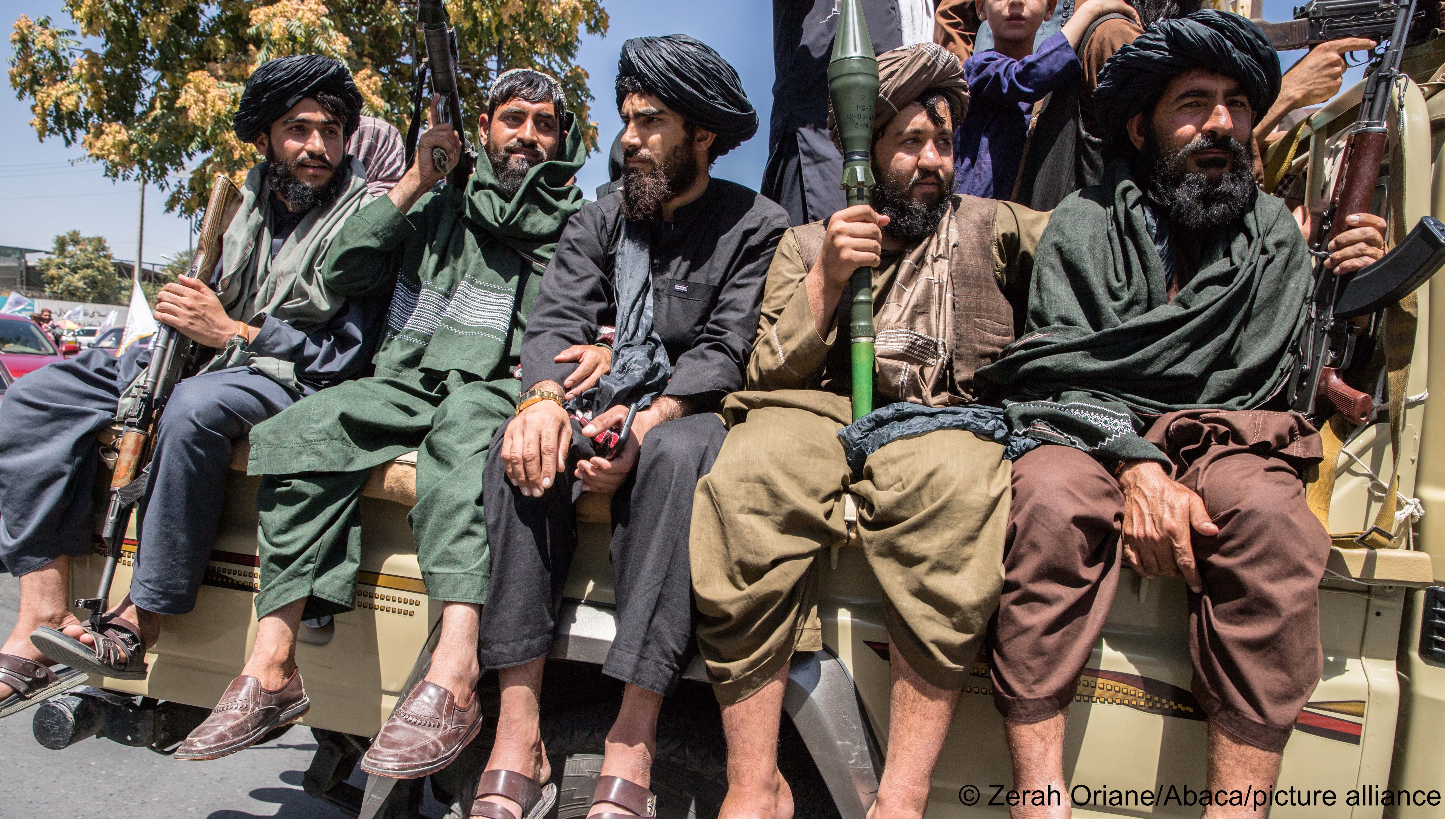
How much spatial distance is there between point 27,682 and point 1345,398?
386 cm

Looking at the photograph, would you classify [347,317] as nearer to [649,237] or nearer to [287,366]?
[287,366]

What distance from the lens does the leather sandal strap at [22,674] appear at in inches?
106

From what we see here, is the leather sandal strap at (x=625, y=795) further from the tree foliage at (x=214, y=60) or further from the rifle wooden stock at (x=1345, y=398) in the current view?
the tree foliage at (x=214, y=60)

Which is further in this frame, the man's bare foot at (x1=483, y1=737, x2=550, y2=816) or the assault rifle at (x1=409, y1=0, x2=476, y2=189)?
the assault rifle at (x1=409, y1=0, x2=476, y2=189)

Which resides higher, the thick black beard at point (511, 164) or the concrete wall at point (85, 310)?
the thick black beard at point (511, 164)

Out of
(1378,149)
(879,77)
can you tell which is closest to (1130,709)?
(1378,149)

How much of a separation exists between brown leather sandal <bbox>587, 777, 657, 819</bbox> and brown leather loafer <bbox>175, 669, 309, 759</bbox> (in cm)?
93

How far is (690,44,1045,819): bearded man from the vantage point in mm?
1896

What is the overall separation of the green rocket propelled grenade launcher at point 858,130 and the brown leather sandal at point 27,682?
2579 millimetres

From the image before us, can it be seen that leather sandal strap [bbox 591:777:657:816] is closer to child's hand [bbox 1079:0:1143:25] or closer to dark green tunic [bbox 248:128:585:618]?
dark green tunic [bbox 248:128:585:618]

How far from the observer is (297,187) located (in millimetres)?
3270

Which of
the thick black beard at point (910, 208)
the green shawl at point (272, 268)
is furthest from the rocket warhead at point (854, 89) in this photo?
the green shawl at point (272, 268)

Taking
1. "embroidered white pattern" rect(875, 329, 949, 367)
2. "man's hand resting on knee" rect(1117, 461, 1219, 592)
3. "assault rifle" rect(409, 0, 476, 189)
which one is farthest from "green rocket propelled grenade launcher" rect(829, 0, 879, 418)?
"assault rifle" rect(409, 0, 476, 189)

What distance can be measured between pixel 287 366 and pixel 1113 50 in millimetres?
3060
